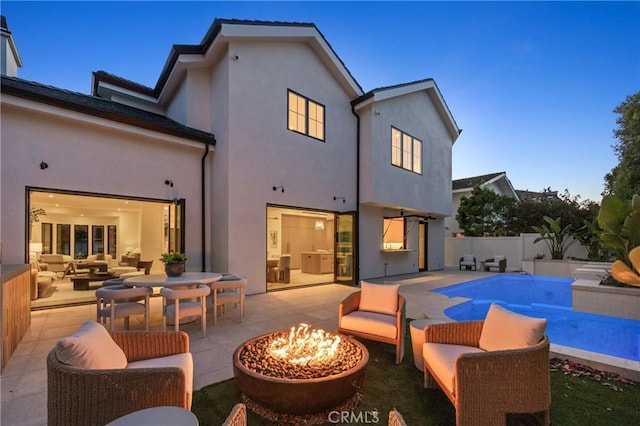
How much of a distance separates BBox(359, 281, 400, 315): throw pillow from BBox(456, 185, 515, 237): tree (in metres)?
15.7

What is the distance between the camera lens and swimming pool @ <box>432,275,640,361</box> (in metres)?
5.45

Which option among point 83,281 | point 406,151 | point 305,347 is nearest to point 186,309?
point 305,347

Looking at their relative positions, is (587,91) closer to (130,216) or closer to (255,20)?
(255,20)

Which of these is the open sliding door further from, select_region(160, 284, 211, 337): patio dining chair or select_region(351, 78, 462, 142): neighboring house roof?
select_region(160, 284, 211, 337): patio dining chair

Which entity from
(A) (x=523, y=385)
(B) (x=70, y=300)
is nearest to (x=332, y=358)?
(A) (x=523, y=385)

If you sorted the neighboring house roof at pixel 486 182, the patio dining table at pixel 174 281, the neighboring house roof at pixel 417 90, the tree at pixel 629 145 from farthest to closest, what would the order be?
the neighboring house roof at pixel 486 182 → the tree at pixel 629 145 → the neighboring house roof at pixel 417 90 → the patio dining table at pixel 174 281

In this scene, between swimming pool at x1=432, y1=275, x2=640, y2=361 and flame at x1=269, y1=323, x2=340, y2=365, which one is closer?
flame at x1=269, y1=323, x2=340, y2=365

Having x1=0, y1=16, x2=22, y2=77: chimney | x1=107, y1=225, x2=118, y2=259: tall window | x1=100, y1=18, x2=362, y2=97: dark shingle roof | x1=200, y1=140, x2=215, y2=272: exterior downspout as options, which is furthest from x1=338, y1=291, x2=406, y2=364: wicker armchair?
x1=107, y1=225, x2=118, y2=259: tall window

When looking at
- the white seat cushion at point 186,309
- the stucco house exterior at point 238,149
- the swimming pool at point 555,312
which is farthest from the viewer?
the stucco house exterior at point 238,149

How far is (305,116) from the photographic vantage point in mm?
9867

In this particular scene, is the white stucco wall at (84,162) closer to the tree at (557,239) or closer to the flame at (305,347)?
the flame at (305,347)

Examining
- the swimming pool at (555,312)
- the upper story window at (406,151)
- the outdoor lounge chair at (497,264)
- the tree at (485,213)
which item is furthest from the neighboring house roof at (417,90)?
the swimming pool at (555,312)

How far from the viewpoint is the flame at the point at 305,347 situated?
9.74 ft

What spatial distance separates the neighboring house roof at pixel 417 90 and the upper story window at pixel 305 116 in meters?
1.77
